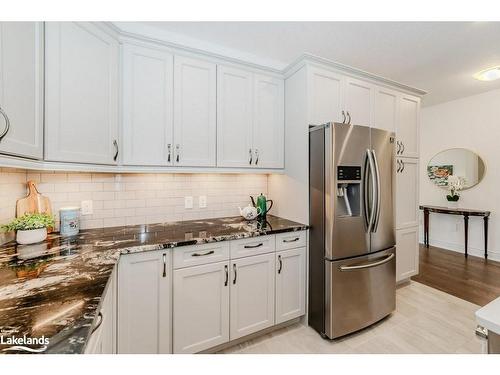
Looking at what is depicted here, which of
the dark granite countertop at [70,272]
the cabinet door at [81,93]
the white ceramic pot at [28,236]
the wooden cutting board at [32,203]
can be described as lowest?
the dark granite countertop at [70,272]

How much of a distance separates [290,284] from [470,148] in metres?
4.21

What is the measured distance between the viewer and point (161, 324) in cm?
152

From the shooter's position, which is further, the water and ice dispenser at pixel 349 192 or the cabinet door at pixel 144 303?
the water and ice dispenser at pixel 349 192

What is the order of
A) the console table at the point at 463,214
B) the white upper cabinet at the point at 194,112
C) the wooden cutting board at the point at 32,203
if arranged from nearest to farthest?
the wooden cutting board at the point at 32,203
the white upper cabinet at the point at 194,112
the console table at the point at 463,214

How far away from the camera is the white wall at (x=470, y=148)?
3666mm

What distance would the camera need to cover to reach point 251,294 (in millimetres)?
1836

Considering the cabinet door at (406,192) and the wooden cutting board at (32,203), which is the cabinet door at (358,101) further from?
the wooden cutting board at (32,203)

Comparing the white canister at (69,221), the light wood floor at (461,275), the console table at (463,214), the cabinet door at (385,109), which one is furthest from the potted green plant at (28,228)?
the console table at (463,214)

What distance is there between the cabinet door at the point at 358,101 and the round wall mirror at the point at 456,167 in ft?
9.50

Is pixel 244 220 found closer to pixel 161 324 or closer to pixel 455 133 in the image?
pixel 161 324

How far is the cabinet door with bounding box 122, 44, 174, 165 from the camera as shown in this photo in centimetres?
172

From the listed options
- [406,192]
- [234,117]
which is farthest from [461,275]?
[234,117]

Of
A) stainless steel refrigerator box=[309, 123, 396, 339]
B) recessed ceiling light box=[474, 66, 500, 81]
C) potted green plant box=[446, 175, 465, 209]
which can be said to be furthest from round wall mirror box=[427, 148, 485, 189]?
stainless steel refrigerator box=[309, 123, 396, 339]

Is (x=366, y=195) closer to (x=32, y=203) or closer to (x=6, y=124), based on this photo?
(x=6, y=124)
